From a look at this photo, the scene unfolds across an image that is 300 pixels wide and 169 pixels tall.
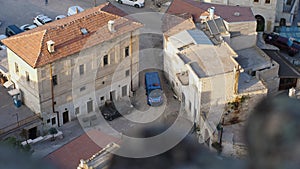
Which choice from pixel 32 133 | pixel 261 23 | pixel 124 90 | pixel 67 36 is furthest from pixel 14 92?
pixel 261 23

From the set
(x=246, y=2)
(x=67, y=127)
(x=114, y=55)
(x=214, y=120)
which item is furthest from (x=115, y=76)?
(x=246, y=2)

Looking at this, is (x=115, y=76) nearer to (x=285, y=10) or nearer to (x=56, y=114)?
(x=56, y=114)

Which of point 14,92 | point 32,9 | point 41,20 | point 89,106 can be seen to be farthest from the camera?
point 32,9

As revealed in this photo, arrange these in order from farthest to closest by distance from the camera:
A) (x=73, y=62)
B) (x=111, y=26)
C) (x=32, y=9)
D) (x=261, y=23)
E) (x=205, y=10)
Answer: (x=32, y=9)
(x=261, y=23)
(x=205, y=10)
(x=111, y=26)
(x=73, y=62)

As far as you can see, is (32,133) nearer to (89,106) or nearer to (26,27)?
(89,106)

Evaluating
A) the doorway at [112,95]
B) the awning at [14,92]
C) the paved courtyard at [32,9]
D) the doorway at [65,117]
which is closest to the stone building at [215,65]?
the doorway at [112,95]

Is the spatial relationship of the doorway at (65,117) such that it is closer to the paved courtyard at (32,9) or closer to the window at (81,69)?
the window at (81,69)

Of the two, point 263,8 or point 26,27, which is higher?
point 263,8
